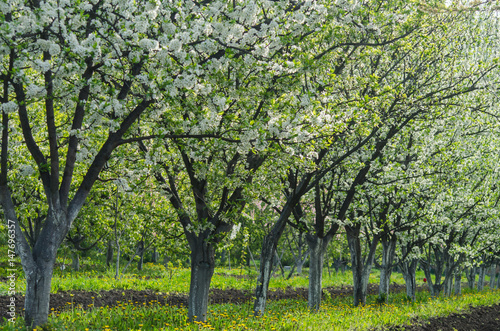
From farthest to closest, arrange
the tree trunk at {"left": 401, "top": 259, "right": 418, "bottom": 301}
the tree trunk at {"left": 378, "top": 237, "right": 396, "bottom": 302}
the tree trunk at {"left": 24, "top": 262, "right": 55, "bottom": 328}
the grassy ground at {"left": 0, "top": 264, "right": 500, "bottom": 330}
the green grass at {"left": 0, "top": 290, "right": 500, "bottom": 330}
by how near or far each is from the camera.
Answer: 1. the tree trunk at {"left": 401, "top": 259, "right": 418, "bottom": 301}
2. the tree trunk at {"left": 378, "top": 237, "right": 396, "bottom": 302}
3. the grassy ground at {"left": 0, "top": 264, "right": 500, "bottom": 330}
4. the green grass at {"left": 0, "top": 290, "right": 500, "bottom": 330}
5. the tree trunk at {"left": 24, "top": 262, "right": 55, "bottom": 328}

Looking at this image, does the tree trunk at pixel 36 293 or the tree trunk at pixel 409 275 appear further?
the tree trunk at pixel 409 275

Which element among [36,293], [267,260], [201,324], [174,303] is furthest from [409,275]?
[36,293]

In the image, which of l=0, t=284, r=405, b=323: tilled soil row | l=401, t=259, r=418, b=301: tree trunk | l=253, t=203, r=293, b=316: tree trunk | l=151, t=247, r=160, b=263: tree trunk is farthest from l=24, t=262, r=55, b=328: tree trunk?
l=151, t=247, r=160, b=263: tree trunk

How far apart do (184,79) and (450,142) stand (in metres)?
10.9

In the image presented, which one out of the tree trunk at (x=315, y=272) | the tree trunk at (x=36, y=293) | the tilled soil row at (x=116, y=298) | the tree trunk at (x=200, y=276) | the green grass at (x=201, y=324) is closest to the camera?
the tree trunk at (x=36, y=293)

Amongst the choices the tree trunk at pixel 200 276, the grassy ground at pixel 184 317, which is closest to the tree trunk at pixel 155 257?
the grassy ground at pixel 184 317

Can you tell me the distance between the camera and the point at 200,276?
30.1 feet

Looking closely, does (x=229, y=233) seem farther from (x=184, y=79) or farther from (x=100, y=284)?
(x=100, y=284)

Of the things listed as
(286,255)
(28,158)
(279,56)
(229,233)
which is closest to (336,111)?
(279,56)

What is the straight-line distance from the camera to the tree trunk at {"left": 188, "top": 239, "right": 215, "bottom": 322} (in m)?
9.09

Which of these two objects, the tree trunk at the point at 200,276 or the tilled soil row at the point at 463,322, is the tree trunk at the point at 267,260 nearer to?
the tree trunk at the point at 200,276

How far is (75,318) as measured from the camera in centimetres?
875

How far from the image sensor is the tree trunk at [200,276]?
29.8 ft

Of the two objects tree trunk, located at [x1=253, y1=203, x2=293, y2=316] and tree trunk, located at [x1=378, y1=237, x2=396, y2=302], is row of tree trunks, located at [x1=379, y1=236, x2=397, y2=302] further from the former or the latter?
tree trunk, located at [x1=253, y1=203, x2=293, y2=316]
